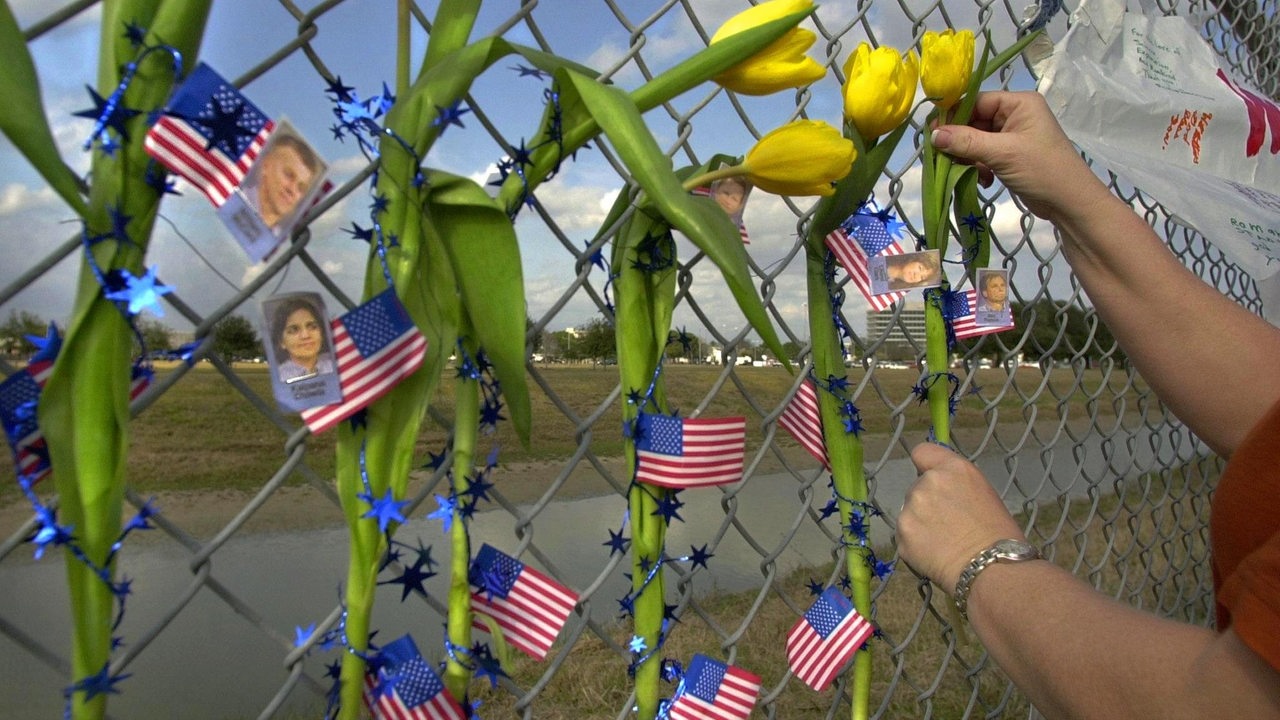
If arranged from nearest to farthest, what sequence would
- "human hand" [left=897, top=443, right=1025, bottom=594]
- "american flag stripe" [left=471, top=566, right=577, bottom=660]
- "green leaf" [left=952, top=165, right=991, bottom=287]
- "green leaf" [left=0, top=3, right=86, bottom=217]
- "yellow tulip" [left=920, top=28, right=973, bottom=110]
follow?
1. "green leaf" [left=0, top=3, right=86, bottom=217]
2. "american flag stripe" [left=471, top=566, right=577, bottom=660]
3. "human hand" [left=897, top=443, right=1025, bottom=594]
4. "yellow tulip" [left=920, top=28, right=973, bottom=110]
5. "green leaf" [left=952, top=165, right=991, bottom=287]

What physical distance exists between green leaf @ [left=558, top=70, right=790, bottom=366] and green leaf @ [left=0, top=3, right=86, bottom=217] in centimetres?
29

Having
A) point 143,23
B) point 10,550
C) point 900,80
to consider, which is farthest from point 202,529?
point 900,80

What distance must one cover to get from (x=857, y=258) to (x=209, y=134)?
2.15ft

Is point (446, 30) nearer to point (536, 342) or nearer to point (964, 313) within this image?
point (536, 342)

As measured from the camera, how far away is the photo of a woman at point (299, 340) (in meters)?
0.47

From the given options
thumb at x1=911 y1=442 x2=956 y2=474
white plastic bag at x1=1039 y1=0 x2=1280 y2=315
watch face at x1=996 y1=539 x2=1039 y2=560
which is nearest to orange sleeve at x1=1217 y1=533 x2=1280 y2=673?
watch face at x1=996 y1=539 x2=1039 y2=560

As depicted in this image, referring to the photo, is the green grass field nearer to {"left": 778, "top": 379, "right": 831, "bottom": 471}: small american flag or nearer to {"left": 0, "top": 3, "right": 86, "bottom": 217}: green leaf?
{"left": 778, "top": 379, "right": 831, "bottom": 471}: small american flag

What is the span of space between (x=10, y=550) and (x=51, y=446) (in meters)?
0.06

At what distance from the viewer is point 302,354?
480 mm

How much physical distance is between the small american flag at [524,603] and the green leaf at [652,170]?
267 millimetres

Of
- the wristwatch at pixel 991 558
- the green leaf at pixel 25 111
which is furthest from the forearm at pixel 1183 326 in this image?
the green leaf at pixel 25 111

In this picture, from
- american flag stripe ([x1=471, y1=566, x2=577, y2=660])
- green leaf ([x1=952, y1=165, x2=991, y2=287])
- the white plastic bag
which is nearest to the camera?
american flag stripe ([x1=471, y1=566, x2=577, y2=660])

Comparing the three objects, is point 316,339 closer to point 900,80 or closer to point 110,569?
point 110,569

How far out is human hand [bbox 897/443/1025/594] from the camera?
2.39 feet
